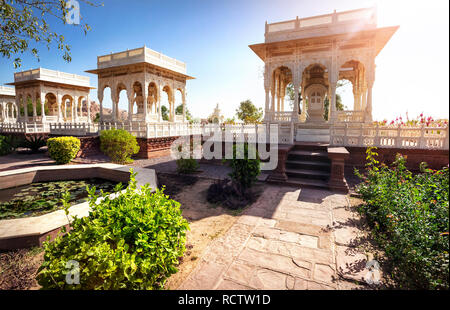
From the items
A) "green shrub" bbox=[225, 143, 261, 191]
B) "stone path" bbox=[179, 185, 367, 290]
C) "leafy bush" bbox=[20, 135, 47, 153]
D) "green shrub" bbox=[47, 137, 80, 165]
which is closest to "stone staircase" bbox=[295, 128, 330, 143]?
"green shrub" bbox=[225, 143, 261, 191]

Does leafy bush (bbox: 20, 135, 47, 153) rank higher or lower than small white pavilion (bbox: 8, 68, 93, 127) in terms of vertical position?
lower

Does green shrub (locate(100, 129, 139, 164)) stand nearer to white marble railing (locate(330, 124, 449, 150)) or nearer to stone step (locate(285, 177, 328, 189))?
stone step (locate(285, 177, 328, 189))

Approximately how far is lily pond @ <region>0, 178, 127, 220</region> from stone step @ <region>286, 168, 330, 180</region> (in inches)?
204

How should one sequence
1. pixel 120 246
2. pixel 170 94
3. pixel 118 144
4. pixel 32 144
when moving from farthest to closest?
pixel 170 94, pixel 32 144, pixel 118 144, pixel 120 246

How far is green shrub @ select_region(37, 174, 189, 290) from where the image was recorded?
1.80 metres

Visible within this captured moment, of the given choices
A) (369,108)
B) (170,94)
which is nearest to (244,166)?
(369,108)

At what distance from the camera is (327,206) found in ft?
16.6

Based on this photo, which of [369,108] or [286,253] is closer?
[286,253]

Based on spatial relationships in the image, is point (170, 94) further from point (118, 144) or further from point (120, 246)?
point (120, 246)

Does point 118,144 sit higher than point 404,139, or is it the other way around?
point 404,139

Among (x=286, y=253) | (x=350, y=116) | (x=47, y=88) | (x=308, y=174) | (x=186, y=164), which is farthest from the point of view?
(x=47, y=88)

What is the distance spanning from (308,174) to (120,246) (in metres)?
6.41

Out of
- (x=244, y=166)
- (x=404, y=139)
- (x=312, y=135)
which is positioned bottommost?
(x=244, y=166)

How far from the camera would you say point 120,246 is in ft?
6.37
